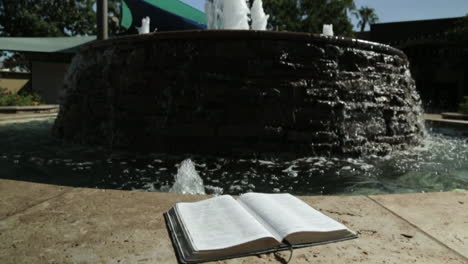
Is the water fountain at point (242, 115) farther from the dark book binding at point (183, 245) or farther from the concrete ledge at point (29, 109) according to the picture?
the concrete ledge at point (29, 109)

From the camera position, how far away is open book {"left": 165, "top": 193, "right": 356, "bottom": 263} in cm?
126

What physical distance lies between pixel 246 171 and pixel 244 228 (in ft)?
7.48

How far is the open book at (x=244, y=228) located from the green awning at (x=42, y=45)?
1551 centimetres

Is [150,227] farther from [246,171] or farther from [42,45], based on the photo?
[42,45]

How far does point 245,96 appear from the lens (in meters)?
4.12

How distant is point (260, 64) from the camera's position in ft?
13.7

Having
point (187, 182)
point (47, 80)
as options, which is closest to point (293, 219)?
point (187, 182)

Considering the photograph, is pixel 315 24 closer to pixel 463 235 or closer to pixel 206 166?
pixel 206 166

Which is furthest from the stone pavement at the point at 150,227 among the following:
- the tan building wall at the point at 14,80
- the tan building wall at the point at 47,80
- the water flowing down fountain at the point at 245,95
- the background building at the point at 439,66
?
the background building at the point at 439,66

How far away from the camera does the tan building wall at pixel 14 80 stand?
17484mm

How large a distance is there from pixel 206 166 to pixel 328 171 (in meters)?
1.30

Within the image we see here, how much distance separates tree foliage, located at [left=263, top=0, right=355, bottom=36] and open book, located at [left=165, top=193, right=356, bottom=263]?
82.5 ft

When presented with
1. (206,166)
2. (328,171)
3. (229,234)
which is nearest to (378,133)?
(328,171)

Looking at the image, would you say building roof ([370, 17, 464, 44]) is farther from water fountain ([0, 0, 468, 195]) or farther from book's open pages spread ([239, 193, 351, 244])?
book's open pages spread ([239, 193, 351, 244])
